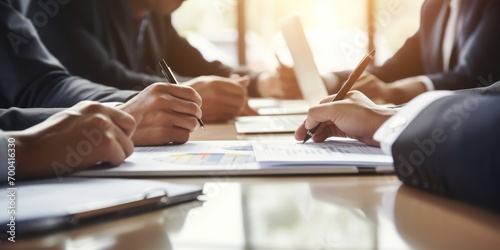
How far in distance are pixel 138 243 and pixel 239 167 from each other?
0.28m

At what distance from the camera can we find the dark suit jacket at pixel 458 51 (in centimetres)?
188

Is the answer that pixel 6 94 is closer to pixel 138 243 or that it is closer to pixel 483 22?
pixel 138 243

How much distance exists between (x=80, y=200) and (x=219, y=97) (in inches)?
35.4

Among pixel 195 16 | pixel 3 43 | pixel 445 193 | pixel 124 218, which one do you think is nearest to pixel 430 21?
pixel 3 43

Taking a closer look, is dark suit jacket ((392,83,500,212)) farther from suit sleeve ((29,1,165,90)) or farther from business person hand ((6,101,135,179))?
suit sleeve ((29,1,165,90))

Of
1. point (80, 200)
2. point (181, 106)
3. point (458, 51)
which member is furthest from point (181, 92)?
point (458, 51)

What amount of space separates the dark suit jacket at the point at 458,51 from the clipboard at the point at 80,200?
1.45 meters

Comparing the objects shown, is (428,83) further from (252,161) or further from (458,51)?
(252,161)

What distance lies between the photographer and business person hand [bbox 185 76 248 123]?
1.29 metres

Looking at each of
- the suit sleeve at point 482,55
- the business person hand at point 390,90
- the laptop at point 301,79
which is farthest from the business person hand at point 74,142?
the suit sleeve at point 482,55

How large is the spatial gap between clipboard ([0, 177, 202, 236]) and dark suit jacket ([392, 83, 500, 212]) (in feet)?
0.72

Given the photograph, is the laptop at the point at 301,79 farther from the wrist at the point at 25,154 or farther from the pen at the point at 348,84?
the wrist at the point at 25,154

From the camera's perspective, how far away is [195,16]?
480cm

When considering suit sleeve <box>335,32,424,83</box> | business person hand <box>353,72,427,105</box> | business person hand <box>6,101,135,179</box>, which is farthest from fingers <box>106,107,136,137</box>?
suit sleeve <box>335,32,424,83</box>
